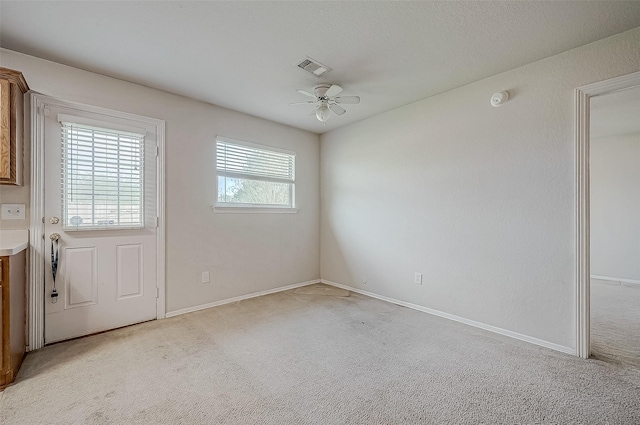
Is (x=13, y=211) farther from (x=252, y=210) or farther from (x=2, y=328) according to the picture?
(x=252, y=210)

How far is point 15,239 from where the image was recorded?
88.8 inches

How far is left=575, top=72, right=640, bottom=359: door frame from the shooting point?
2.25 metres

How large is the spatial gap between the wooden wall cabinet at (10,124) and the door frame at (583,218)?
4.42 metres

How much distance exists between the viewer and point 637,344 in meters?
2.46

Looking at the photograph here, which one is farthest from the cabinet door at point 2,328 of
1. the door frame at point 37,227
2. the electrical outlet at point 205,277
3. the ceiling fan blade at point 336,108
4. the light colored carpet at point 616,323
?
the light colored carpet at point 616,323

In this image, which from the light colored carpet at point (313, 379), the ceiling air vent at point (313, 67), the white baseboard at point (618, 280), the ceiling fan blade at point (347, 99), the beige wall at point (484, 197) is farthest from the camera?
the white baseboard at point (618, 280)

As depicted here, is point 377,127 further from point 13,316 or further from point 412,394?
point 13,316

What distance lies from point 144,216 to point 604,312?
539cm

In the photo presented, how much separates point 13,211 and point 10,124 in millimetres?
711

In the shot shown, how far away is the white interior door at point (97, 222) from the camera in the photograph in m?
2.50

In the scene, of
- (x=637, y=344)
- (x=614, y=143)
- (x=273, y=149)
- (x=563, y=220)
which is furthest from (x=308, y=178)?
(x=614, y=143)

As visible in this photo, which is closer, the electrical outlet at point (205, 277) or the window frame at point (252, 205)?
the electrical outlet at point (205, 277)

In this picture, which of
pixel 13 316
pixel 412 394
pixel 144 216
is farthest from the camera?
pixel 144 216

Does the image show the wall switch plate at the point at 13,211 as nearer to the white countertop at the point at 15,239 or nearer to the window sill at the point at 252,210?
the white countertop at the point at 15,239
